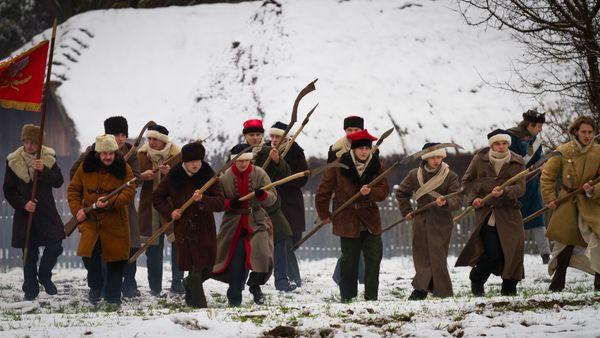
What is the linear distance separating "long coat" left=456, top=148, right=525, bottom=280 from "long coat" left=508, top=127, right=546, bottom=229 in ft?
5.27

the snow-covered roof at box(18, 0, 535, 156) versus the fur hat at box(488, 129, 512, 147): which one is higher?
the snow-covered roof at box(18, 0, 535, 156)

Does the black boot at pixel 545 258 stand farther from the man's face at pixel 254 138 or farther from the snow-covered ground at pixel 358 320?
the snow-covered ground at pixel 358 320

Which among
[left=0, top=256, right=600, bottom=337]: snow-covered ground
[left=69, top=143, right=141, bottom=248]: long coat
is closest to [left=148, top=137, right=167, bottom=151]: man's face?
[left=69, top=143, right=141, bottom=248]: long coat

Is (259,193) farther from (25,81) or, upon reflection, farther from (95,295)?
(25,81)

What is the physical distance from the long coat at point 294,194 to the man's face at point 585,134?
11.4 feet

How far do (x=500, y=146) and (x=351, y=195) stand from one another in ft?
5.02

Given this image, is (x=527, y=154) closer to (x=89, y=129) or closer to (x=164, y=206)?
(x=164, y=206)

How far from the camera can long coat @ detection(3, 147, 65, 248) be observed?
40.8 feet

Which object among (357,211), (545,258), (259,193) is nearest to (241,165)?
(259,193)

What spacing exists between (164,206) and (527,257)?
26.6 feet

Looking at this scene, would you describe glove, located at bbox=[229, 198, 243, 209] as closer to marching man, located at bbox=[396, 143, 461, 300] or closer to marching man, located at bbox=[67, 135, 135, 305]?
marching man, located at bbox=[67, 135, 135, 305]

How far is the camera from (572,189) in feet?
36.6

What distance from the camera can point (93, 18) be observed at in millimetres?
24812

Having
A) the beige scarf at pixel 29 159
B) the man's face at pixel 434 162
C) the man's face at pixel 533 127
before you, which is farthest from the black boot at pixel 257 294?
the man's face at pixel 533 127
